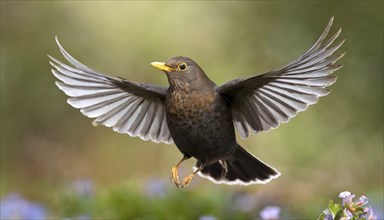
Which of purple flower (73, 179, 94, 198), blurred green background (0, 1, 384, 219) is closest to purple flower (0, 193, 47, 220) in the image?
purple flower (73, 179, 94, 198)

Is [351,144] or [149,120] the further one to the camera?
[351,144]

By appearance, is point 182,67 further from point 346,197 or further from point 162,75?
point 162,75

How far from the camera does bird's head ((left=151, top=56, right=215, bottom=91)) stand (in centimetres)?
380

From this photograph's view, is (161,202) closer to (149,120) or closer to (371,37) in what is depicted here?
(149,120)

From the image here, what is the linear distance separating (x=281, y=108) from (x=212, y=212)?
1584 mm

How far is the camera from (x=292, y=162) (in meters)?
9.21

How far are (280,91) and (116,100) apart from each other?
0.92 metres

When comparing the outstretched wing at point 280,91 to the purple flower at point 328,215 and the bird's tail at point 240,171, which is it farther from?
the purple flower at point 328,215

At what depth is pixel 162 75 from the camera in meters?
10.6

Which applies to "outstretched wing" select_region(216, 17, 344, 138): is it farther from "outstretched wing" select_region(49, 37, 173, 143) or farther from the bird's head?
"outstretched wing" select_region(49, 37, 173, 143)

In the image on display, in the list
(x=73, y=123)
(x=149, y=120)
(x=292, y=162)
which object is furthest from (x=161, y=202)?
(x=73, y=123)

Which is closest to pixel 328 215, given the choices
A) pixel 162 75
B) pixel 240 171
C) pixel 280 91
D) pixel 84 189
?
pixel 280 91

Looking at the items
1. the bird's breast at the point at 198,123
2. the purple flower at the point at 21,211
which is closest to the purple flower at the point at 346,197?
the bird's breast at the point at 198,123

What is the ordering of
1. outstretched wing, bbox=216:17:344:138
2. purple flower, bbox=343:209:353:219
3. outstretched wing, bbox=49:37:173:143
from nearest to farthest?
purple flower, bbox=343:209:353:219 < outstretched wing, bbox=216:17:344:138 < outstretched wing, bbox=49:37:173:143
